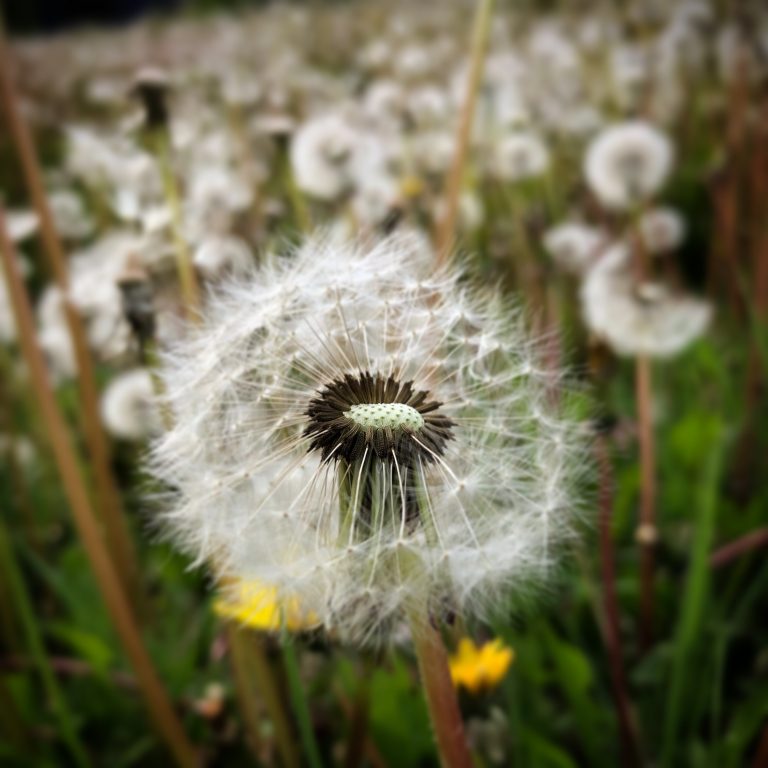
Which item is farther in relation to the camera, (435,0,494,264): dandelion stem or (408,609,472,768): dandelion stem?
(435,0,494,264): dandelion stem

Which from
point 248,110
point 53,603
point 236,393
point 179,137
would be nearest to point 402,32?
point 248,110

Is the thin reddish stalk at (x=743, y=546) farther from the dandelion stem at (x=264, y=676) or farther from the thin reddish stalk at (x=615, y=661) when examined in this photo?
the dandelion stem at (x=264, y=676)

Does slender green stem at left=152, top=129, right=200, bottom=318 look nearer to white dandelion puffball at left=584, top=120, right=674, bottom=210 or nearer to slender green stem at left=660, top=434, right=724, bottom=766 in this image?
slender green stem at left=660, top=434, right=724, bottom=766

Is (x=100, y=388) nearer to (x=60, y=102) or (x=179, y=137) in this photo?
(x=179, y=137)

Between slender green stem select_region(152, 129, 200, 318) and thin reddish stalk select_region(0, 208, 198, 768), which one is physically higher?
slender green stem select_region(152, 129, 200, 318)

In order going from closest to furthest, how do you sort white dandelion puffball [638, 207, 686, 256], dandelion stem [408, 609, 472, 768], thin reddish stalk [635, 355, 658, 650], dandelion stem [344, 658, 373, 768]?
dandelion stem [408, 609, 472, 768], dandelion stem [344, 658, 373, 768], thin reddish stalk [635, 355, 658, 650], white dandelion puffball [638, 207, 686, 256]

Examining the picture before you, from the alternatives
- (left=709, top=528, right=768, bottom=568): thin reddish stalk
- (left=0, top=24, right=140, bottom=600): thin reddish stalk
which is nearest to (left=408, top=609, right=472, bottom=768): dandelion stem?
(left=709, top=528, right=768, bottom=568): thin reddish stalk
